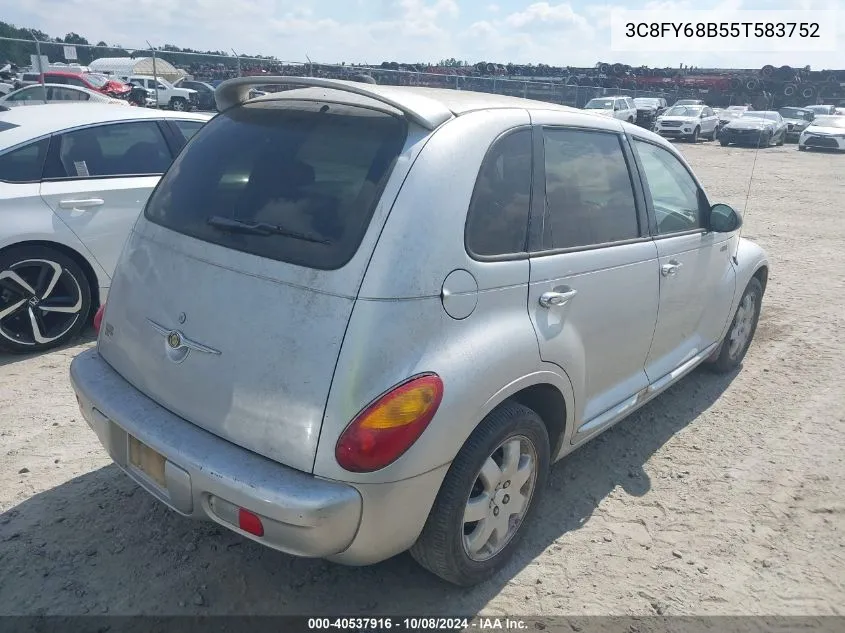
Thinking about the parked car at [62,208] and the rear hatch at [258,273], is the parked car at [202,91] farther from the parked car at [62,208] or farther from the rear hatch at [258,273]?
the rear hatch at [258,273]

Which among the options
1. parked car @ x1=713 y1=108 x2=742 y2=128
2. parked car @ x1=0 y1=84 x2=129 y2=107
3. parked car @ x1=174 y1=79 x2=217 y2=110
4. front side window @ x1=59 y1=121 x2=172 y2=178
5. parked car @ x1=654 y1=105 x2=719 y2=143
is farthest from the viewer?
parked car @ x1=713 y1=108 x2=742 y2=128

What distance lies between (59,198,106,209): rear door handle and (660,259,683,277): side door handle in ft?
13.1

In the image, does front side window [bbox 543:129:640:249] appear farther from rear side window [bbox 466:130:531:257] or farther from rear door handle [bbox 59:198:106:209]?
rear door handle [bbox 59:198:106:209]

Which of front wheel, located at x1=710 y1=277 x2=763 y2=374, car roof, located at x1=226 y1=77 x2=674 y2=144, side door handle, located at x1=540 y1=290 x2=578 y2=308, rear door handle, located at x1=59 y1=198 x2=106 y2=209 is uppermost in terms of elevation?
car roof, located at x1=226 y1=77 x2=674 y2=144

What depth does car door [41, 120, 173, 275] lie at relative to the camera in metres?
4.84

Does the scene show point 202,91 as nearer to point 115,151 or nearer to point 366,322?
point 115,151

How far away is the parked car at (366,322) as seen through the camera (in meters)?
2.13

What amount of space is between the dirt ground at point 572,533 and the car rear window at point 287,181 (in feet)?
4.43

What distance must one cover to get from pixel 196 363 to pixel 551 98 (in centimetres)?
2967

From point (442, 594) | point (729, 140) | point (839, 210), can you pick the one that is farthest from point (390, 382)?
point (729, 140)

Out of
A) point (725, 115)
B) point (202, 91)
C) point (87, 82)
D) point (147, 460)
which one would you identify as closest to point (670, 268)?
point (147, 460)

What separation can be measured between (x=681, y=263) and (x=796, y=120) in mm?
32988

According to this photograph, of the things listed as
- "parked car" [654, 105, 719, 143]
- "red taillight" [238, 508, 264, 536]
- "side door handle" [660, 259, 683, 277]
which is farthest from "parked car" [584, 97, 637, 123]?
"red taillight" [238, 508, 264, 536]

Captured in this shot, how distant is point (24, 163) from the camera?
4766 millimetres
